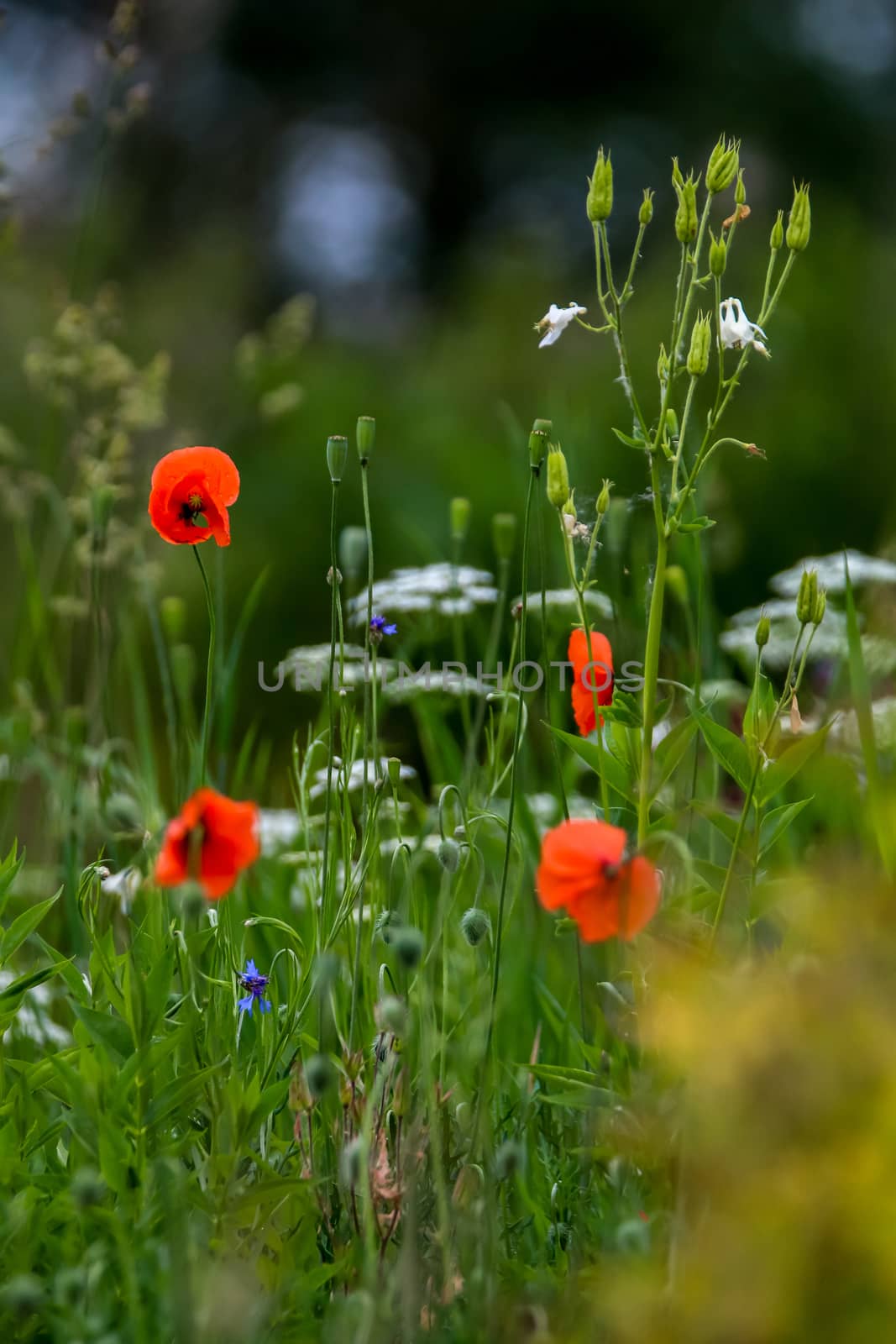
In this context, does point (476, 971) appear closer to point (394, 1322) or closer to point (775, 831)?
point (775, 831)

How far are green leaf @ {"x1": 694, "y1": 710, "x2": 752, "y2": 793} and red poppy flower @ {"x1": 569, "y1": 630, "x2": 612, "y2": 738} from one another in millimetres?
120

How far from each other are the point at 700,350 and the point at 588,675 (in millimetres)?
292

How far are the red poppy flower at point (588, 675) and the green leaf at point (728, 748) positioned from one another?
0.12m

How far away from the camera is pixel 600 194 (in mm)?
1055

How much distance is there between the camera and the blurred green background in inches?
170

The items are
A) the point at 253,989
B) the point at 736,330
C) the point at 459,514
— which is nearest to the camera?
the point at 736,330

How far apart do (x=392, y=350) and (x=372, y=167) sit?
3.98m

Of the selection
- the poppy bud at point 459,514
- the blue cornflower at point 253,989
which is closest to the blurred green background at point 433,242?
the poppy bud at point 459,514

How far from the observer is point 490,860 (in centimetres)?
195

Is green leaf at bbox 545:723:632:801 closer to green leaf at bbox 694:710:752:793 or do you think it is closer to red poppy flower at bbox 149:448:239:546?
green leaf at bbox 694:710:752:793

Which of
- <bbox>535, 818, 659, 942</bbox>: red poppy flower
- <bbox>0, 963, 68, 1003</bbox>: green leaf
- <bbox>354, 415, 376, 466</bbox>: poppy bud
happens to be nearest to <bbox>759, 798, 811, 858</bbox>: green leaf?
<bbox>535, 818, 659, 942</bbox>: red poppy flower

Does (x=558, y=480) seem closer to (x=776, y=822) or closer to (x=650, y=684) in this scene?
(x=650, y=684)

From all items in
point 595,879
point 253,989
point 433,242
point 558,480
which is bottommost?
point 253,989

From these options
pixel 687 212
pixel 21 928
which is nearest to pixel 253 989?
pixel 21 928
